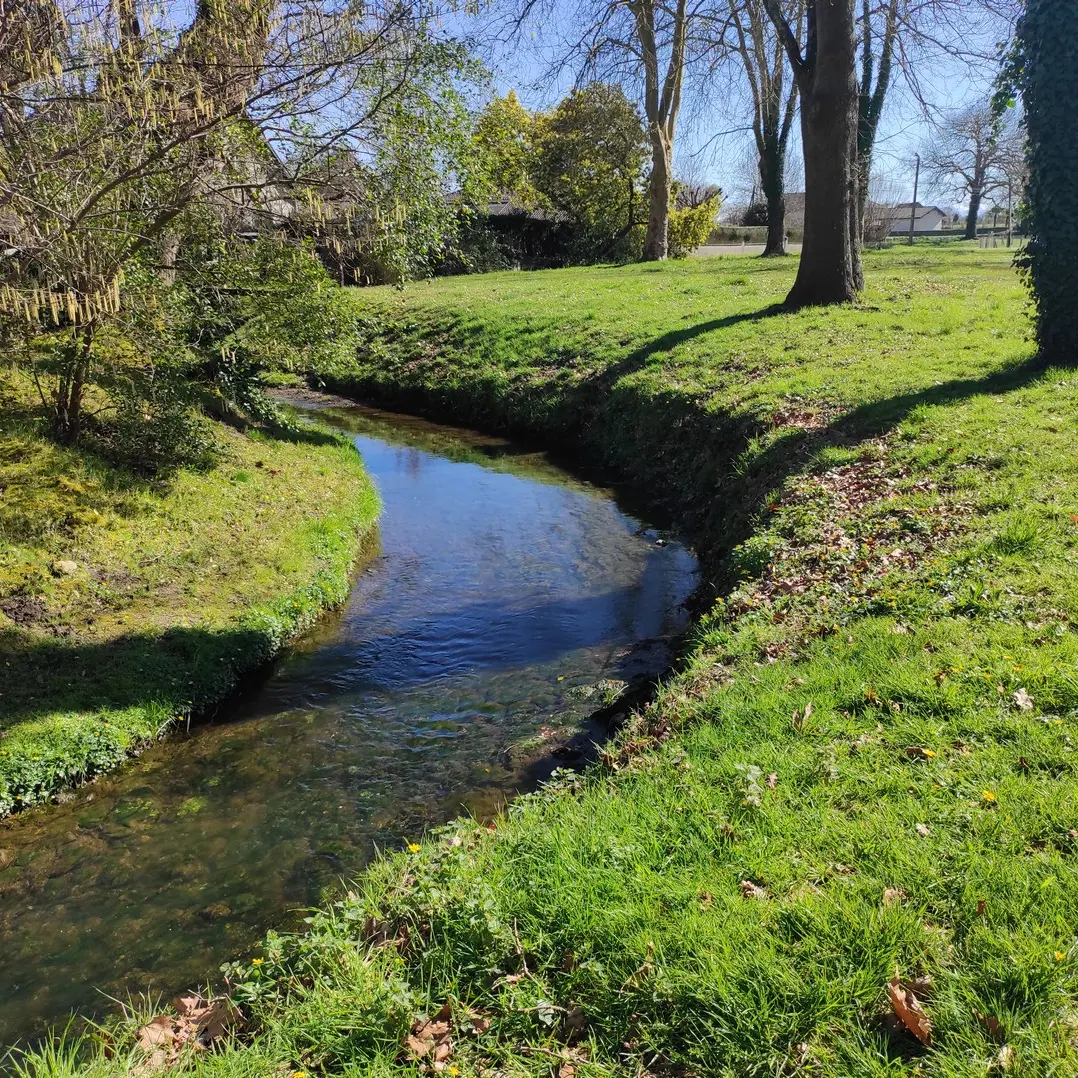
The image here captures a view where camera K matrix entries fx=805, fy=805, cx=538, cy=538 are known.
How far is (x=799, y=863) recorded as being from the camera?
373cm

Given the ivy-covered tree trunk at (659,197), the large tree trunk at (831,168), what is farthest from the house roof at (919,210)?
the large tree trunk at (831,168)

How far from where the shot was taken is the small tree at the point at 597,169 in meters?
41.5

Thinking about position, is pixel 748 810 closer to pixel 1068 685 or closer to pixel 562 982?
pixel 562 982

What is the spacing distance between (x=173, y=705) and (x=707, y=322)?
47.5 feet

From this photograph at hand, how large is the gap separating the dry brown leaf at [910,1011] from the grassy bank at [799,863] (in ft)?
0.04

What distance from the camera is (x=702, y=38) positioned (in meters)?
16.6

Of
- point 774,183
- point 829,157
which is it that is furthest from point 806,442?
point 774,183

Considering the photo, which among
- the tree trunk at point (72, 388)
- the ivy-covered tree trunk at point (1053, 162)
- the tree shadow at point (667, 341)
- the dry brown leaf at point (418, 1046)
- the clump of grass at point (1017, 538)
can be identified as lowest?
the dry brown leaf at point (418, 1046)

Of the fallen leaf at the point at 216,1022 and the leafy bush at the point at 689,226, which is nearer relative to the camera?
the fallen leaf at the point at 216,1022

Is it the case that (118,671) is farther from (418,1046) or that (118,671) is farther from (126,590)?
(418,1046)

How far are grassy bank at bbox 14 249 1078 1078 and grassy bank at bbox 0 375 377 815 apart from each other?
3097 millimetres

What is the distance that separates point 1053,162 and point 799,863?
33.9 ft

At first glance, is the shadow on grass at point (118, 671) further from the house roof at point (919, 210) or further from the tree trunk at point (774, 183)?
the house roof at point (919, 210)

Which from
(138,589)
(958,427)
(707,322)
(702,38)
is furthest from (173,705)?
(702,38)
